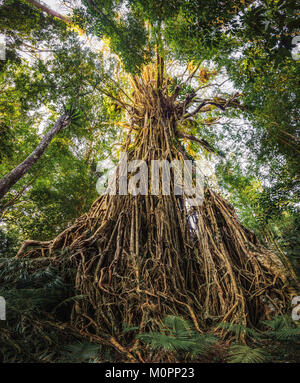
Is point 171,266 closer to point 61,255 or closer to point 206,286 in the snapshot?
point 206,286

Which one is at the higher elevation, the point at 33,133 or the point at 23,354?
the point at 33,133

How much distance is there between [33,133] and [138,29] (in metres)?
3.53

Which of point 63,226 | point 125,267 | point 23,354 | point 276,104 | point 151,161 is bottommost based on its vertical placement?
point 23,354

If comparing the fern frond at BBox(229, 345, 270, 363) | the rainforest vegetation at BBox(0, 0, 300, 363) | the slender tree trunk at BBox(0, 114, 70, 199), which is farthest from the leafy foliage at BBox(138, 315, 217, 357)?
the slender tree trunk at BBox(0, 114, 70, 199)

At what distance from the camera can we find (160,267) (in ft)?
5.68

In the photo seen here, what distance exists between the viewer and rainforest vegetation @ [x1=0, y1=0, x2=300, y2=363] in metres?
1.08

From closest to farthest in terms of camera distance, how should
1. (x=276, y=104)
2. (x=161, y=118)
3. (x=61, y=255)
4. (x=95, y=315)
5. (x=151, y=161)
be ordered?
(x=95, y=315)
(x=61, y=255)
(x=276, y=104)
(x=151, y=161)
(x=161, y=118)

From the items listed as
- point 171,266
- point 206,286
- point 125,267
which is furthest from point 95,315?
point 206,286

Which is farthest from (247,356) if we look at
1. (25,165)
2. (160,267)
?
(25,165)

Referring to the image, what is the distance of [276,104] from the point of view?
2.34 meters

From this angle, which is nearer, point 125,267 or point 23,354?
point 23,354

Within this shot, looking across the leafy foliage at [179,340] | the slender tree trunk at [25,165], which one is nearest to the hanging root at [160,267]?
the leafy foliage at [179,340]

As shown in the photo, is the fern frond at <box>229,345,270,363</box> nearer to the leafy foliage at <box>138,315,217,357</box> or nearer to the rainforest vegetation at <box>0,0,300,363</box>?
the rainforest vegetation at <box>0,0,300,363</box>

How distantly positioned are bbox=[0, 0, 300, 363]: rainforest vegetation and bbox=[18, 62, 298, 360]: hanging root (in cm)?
1
